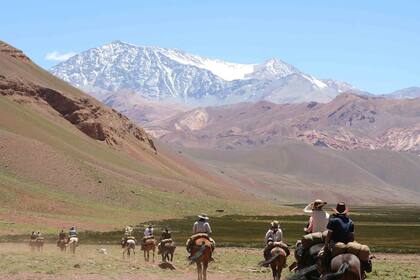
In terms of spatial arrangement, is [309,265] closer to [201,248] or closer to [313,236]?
[313,236]

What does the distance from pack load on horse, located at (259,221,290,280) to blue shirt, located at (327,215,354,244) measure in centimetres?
899

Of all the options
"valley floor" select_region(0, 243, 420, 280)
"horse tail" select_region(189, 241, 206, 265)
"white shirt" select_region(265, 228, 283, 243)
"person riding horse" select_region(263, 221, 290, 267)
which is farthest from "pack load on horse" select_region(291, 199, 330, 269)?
"valley floor" select_region(0, 243, 420, 280)

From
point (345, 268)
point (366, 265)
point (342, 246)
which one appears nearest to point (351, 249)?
point (342, 246)

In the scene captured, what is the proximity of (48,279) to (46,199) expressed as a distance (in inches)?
3041

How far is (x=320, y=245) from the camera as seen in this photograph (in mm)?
25000

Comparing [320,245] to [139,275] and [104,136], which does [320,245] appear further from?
[104,136]

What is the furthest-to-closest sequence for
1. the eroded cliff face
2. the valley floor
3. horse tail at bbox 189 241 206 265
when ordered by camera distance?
the eroded cliff face, the valley floor, horse tail at bbox 189 241 206 265

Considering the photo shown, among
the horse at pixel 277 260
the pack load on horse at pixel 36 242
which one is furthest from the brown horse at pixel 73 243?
the horse at pixel 277 260

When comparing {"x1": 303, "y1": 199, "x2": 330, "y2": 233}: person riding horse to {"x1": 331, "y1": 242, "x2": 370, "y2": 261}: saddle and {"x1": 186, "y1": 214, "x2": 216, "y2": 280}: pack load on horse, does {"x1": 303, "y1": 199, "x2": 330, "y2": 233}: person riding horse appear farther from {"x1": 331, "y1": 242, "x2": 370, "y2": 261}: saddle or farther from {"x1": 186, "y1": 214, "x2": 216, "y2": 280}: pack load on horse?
{"x1": 186, "y1": 214, "x2": 216, "y2": 280}: pack load on horse

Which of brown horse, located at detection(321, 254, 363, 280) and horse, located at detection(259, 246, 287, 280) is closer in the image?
brown horse, located at detection(321, 254, 363, 280)

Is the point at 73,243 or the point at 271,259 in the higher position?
the point at 271,259

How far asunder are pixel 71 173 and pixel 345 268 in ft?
368

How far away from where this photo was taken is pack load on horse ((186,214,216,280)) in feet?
104

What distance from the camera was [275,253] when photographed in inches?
1204
